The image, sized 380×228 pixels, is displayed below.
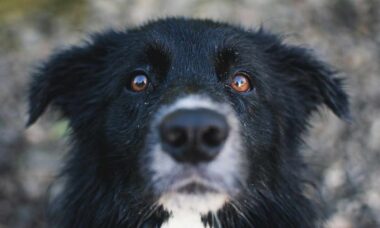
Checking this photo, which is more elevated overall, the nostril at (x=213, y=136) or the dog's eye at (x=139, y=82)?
the dog's eye at (x=139, y=82)

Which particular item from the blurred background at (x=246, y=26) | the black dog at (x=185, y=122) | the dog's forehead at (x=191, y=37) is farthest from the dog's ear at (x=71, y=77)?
the blurred background at (x=246, y=26)

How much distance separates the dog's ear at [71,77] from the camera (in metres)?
4.28

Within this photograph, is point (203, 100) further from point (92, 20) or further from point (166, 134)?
point (92, 20)

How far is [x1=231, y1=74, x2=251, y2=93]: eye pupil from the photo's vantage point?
12.5 ft

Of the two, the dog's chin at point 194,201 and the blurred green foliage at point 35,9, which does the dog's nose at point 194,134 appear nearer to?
the dog's chin at point 194,201

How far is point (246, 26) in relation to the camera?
Result: 676 cm

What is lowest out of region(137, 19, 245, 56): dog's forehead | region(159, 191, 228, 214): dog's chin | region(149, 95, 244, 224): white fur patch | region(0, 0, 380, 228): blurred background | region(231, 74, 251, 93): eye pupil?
region(159, 191, 228, 214): dog's chin

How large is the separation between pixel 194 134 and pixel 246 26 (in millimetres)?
3844

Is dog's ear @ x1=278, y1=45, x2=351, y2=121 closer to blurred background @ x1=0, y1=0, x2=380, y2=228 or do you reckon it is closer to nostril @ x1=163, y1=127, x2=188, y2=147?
blurred background @ x1=0, y1=0, x2=380, y2=228

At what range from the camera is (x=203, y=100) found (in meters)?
3.31

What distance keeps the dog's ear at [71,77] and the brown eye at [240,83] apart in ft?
3.37

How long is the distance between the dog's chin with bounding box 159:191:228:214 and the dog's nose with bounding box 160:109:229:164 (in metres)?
0.22

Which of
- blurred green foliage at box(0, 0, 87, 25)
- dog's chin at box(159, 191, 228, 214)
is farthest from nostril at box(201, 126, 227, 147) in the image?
blurred green foliage at box(0, 0, 87, 25)

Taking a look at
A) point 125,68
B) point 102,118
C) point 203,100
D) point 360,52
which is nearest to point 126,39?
point 125,68
